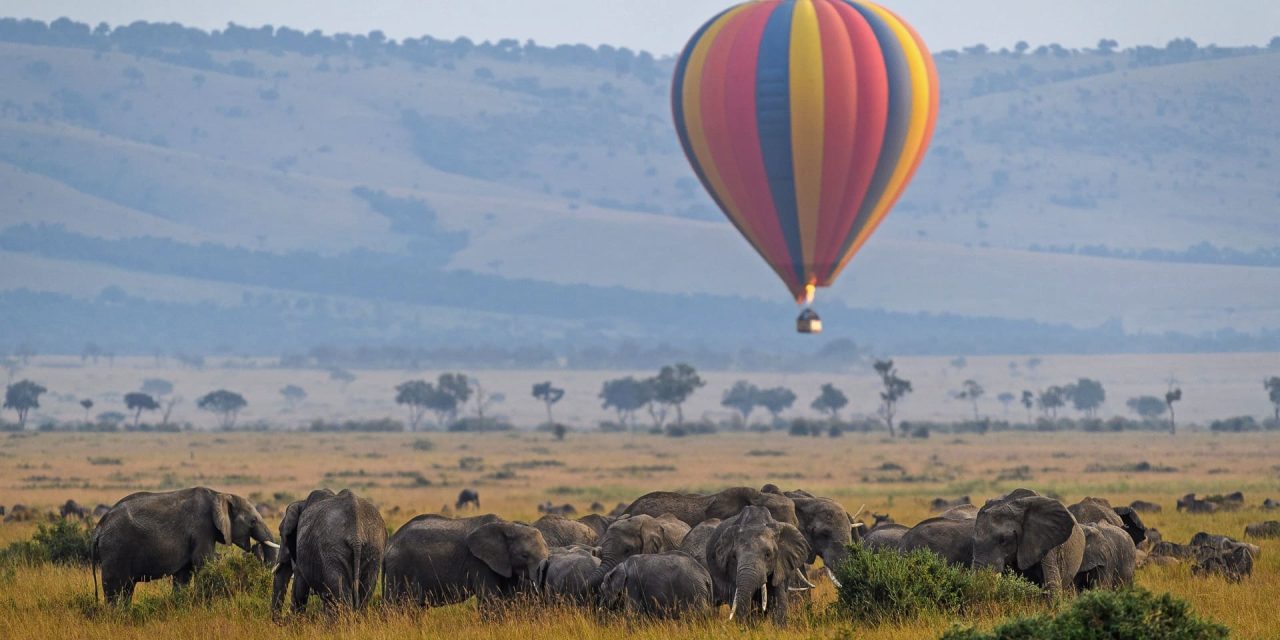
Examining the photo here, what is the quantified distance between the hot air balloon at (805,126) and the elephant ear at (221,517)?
31.5 m

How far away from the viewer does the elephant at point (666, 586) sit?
1794 cm

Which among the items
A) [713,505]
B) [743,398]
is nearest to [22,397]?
[743,398]

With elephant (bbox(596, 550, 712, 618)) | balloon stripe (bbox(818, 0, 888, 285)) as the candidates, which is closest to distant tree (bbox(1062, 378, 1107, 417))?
balloon stripe (bbox(818, 0, 888, 285))

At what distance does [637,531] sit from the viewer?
2009cm

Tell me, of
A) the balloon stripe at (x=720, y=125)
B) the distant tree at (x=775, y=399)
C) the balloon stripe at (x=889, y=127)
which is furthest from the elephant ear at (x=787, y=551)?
the distant tree at (x=775, y=399)

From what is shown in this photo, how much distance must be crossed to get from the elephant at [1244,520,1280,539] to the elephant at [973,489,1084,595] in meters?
12.8

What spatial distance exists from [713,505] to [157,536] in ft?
20.6

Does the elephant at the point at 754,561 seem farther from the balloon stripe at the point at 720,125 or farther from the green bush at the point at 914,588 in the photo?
the balloon stripe at the point at 720,125

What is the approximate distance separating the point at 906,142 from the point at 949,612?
36.4 metres

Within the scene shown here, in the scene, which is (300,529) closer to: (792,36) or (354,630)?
(354,630)

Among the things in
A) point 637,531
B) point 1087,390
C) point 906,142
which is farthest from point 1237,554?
point 1087,390

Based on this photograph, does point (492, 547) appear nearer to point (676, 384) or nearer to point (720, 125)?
point (720, 125)

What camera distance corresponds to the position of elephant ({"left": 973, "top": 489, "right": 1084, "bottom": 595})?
766 inches

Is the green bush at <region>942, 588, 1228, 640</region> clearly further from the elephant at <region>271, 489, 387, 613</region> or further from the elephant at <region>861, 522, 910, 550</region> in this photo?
the elephant at <region>271, 489, 387, 613</region>
